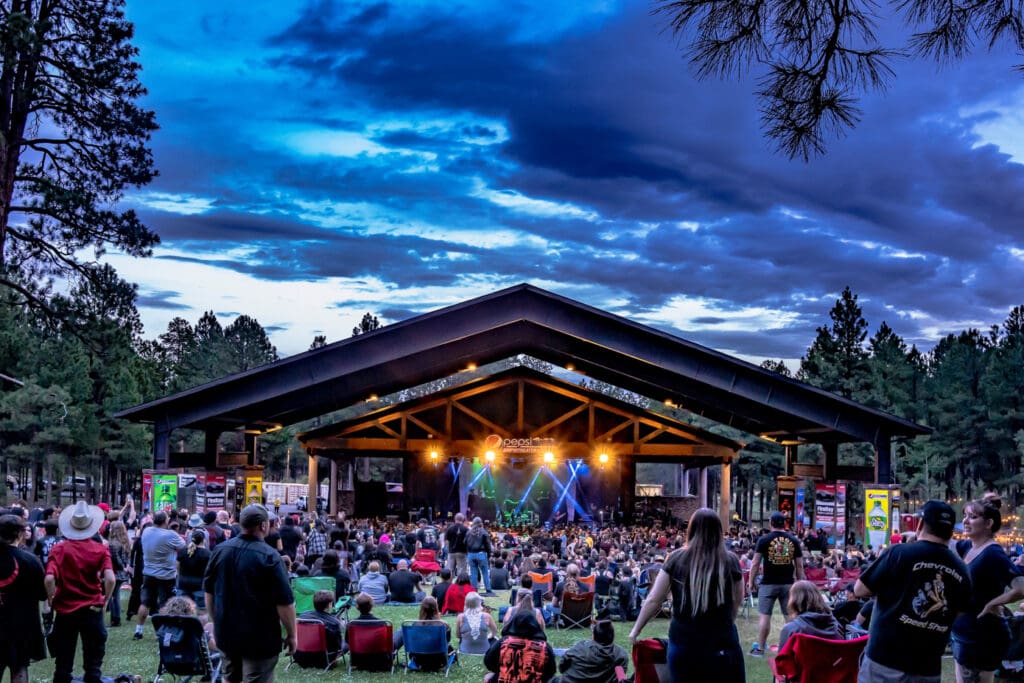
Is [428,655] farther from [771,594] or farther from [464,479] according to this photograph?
[464,479]

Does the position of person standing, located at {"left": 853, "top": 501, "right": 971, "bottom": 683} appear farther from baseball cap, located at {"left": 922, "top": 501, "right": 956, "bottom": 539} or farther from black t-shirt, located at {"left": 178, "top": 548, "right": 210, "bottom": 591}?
black t-shirt, located at {"left": 178, "top": 548, "right": 210, "bottom": 591}

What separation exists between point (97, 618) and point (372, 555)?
953 centimetres

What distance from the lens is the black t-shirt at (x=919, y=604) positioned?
4.43m

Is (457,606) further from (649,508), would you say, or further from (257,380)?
(649,508)

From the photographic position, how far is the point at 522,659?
7.34m

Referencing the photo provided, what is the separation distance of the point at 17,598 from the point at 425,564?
12.8m

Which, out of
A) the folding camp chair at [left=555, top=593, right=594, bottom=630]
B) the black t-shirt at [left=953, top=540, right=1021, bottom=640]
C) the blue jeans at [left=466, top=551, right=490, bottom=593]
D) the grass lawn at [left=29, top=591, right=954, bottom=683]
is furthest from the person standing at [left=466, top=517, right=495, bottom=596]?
the black t-shirt at [left=953, top=540, right=1021, bottom=640]

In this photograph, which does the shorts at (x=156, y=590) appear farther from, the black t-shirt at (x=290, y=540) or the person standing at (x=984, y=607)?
the person standing at (x=984, y=607)

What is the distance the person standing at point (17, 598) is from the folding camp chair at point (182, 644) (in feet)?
5.81

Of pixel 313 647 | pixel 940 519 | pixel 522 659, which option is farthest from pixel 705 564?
pixel 313 647

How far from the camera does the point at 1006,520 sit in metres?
37.9

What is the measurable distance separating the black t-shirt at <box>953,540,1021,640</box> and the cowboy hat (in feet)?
19.7

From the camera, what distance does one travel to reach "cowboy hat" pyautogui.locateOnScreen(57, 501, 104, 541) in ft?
22.5

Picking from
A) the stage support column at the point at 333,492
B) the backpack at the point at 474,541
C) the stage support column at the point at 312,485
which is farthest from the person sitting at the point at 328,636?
the stage support column at the point at 333,492
